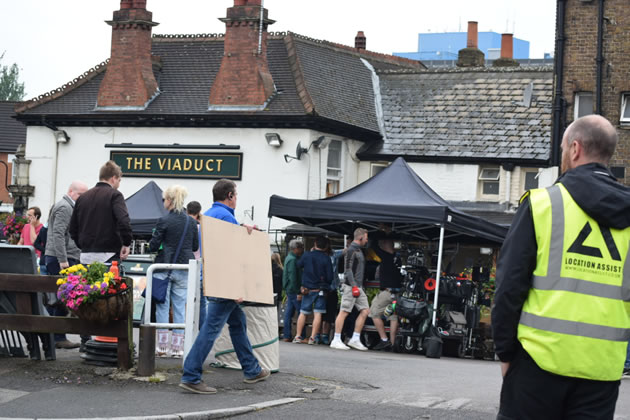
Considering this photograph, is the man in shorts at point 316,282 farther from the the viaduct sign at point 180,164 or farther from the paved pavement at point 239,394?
the the viaduct sign at point 180,164

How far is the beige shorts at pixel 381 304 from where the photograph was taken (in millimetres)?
17641

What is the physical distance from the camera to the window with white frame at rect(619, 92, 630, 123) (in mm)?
28391

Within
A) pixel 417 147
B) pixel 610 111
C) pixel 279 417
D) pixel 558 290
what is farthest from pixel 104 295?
pixel 417 147

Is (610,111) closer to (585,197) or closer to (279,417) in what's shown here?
(279,417)

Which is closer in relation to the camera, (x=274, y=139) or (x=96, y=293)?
(x=96, y=293)

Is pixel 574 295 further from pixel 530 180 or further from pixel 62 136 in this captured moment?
pixel 62 136

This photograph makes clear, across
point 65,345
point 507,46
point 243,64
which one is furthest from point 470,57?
point 65,345

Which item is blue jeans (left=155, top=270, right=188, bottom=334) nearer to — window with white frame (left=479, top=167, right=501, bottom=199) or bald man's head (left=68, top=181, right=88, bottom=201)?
bald man's head (left=68, top=181, right=88, bottom=201)

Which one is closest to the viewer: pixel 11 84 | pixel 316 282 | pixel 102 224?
pixel 102 224

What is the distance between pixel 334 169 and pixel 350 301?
14.8 meters

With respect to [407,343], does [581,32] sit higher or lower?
higher

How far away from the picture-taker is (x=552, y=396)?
4.40 metres

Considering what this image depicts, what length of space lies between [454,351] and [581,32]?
14018 millimetres

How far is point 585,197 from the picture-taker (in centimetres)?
454
